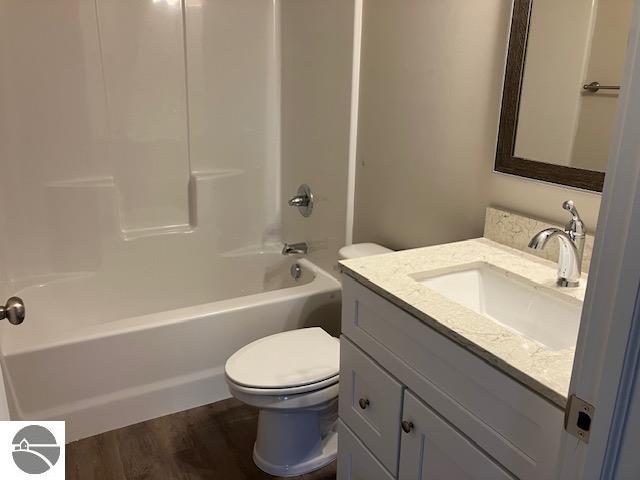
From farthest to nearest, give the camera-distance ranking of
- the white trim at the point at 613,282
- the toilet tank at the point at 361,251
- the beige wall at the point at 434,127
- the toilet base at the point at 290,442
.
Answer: the toilet tank at the point at 361,251
the toilet base at the point at 290,442
the beige wall at the point at 434,127
the white trim at the point at 613,282

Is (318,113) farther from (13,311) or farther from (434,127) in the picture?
(13,311)

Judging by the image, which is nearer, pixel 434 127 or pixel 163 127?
pixel 434 127

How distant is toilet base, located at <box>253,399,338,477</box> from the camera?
187 centimetres

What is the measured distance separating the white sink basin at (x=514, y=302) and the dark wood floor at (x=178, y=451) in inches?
35.9

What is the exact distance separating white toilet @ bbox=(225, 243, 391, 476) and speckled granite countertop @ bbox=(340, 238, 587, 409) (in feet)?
1.70

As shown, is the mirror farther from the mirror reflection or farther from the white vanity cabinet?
the white vanity cabinet

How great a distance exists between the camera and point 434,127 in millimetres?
1835

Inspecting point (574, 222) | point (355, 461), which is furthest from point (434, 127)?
point (355, 461)

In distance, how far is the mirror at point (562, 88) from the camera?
129cm

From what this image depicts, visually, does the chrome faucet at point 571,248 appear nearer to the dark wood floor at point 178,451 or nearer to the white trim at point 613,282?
the white trim at point 613,282

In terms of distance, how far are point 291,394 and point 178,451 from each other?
1.96 ft

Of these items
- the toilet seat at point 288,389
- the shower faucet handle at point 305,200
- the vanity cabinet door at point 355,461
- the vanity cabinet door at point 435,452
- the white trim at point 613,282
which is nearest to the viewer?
the white trim at point 613,282

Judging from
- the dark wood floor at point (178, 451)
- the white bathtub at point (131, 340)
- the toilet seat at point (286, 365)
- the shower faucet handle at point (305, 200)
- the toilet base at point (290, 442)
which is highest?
the shower faucet handle at point (305, 200)

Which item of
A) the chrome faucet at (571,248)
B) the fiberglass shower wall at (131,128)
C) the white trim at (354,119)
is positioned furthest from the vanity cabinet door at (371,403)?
the fiberglass shower wall at (131,128)
